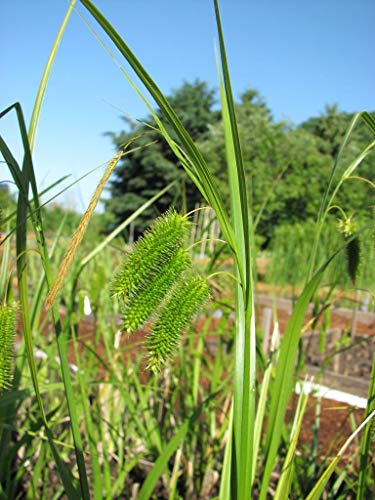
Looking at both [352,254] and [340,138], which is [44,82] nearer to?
[352,254]

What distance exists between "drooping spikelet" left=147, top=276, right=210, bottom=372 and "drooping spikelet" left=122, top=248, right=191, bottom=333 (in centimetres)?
1

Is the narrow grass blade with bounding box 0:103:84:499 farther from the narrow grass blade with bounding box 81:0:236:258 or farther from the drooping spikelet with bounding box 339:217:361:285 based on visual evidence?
the drooping spikelet with bounding box 339:217:361:285

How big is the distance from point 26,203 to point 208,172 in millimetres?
281

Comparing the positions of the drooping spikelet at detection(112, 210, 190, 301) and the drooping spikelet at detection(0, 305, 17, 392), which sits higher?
the drooping spikelet at detection(112, 210, 190, 301)

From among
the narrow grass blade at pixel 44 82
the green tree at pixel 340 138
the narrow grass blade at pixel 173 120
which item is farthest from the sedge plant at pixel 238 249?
the green tree at pixel 340 138

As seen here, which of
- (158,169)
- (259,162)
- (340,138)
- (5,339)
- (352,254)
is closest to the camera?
(5,339)

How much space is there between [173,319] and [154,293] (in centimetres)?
4

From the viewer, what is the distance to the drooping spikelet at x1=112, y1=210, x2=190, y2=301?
2.01 feet

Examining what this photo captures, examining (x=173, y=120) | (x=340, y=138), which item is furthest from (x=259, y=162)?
(x=173, y=120)

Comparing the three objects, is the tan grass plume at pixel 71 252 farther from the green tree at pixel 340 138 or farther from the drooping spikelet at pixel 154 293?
the green tree at pixel 340 138

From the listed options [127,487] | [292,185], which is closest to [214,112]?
[292,185]

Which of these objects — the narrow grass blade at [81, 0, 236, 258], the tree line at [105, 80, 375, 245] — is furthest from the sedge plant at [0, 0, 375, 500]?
the tree line at [105, 80, 375, 245]

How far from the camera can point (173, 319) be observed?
2.03 ft

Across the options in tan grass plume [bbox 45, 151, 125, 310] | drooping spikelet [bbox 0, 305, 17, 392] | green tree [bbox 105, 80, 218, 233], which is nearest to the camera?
tan grass plume [bbox 45, 151, 125, 310]
